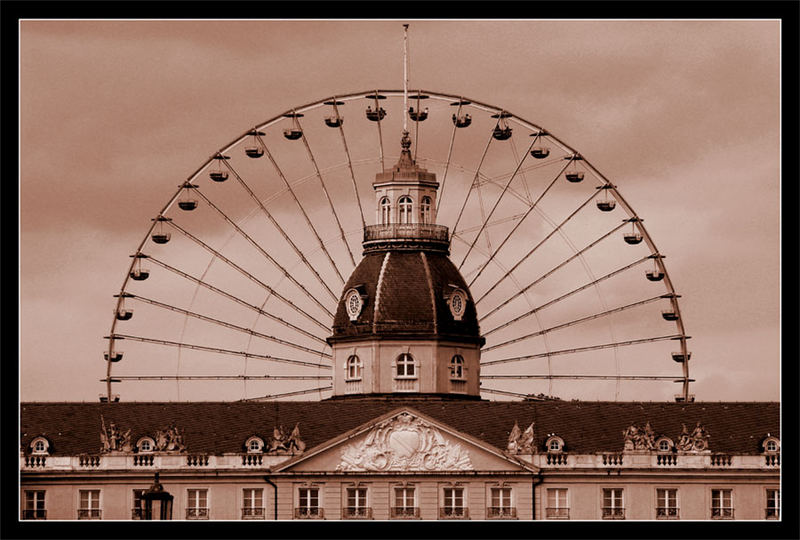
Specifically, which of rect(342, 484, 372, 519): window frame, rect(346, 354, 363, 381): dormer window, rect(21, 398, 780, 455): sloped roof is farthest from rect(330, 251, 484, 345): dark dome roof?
rect(342, 484, 372, 519): window frame

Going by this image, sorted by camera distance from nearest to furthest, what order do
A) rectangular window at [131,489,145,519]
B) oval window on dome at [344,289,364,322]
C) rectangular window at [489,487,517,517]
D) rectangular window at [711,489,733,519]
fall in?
rectangular window at [131,489,145,519] → rectangular window at [711,489,733,519] → rectangular window at [489,487,517,517] → oval window on dome at [344,289,364,322]

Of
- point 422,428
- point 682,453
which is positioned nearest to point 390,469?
point 422,428

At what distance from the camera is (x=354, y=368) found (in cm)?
16250

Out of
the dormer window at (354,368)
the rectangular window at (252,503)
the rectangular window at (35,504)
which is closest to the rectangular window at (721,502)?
the dormer window at (354,368)

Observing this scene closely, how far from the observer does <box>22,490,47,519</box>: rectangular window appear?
506ft

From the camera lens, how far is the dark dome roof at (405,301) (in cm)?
16188

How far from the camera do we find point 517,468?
155m

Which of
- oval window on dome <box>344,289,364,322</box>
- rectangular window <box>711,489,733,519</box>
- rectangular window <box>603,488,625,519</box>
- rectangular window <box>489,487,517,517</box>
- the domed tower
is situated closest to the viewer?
rectangular window <box>711,489,733,519</box>

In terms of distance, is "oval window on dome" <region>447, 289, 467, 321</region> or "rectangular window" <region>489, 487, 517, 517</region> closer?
"rectangular window" <region>489, 487, 517, 517</region>

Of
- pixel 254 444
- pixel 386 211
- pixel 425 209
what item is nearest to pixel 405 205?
pixel 386 211

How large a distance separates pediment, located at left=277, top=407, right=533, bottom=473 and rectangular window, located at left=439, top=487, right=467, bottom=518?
95 centimetres

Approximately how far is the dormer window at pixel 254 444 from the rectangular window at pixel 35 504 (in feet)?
29.9

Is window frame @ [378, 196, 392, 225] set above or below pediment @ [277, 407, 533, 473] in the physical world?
above

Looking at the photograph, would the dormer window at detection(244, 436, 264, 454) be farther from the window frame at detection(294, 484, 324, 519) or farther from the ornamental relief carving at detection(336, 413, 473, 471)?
the ornamental relief carving at detection(336, 413, 473, 471)
